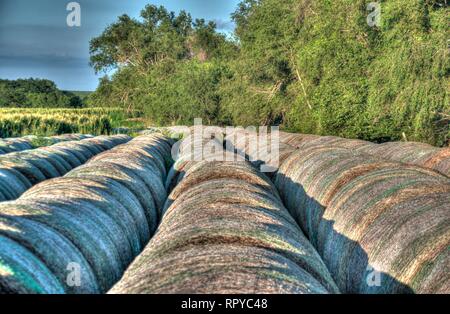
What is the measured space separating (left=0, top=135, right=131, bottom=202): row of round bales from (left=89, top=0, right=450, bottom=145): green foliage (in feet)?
45.7

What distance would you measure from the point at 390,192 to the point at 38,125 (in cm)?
3107

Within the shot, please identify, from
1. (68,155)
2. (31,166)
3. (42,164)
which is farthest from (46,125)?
(31,166)

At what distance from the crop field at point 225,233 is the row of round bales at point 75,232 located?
0.05 feet

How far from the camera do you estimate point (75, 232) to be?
5664mm

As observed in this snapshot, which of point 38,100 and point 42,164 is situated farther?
point 38,100

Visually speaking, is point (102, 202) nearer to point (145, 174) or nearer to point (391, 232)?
point (391, 232)

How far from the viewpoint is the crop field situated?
3955 mm

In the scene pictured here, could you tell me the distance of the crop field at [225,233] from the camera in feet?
13.0

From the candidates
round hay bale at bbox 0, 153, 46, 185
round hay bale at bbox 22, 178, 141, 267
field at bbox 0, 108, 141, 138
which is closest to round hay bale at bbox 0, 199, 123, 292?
round hay bale at bbox 22, 178, 141, 267

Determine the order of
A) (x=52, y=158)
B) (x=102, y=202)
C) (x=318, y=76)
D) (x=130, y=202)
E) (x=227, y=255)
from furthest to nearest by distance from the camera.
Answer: (x=318, y=76)
(x=52, y=158)
(x=130, y=202)
(x=102, y=202)
(x=227, y=255)

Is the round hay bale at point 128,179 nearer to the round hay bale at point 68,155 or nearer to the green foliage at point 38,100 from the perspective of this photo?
the round hay bale at point 68,155

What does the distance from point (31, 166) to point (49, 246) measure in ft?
22.0

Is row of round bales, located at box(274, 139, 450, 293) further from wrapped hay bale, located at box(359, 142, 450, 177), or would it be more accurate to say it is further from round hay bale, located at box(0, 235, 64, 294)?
round hay bale, located at box(0, 235, 64, 294)
